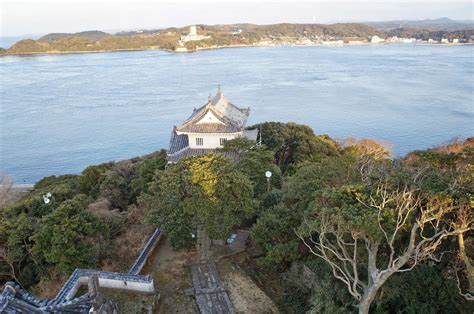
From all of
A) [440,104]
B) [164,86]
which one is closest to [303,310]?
[440,104]

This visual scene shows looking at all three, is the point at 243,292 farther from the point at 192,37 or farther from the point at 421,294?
the point at 192,37

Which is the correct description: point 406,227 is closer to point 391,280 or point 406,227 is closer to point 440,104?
point 391,280

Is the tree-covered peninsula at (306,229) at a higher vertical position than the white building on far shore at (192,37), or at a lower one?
lower

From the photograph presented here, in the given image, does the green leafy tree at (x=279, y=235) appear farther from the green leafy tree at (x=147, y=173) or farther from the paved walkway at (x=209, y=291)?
the green leafy tree at (x=147, y=173)

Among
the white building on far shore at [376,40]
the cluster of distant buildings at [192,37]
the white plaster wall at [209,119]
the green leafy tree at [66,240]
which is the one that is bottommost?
the green leafy tree at [66,240]

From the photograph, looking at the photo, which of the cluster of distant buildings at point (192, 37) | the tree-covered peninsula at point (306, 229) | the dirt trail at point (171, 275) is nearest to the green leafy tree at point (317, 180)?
the tree-covered peninsula at point (306, 229)

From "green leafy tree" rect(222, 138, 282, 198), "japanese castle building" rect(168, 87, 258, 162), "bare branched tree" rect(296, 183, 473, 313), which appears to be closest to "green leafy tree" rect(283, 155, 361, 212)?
"green leafy tree" rect(222, 138, 282, 198)

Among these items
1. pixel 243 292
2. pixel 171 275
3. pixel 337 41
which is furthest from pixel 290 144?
pixel 337 41
